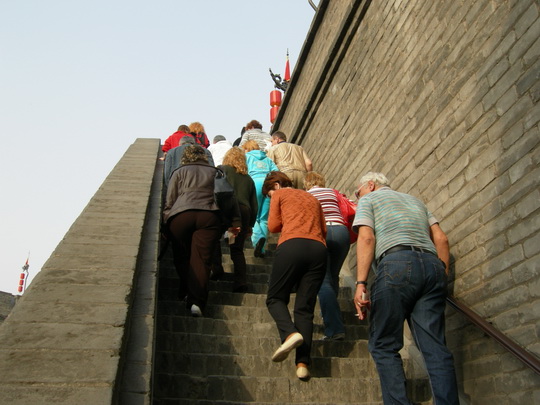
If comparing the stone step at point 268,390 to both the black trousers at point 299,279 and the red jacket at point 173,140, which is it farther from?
the red jacket at point 173,140

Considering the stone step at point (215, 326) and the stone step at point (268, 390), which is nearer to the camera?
the stone step at point (268, 390)

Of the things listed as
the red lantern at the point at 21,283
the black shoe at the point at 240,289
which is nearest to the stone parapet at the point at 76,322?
the black shoe at the point at 240,289

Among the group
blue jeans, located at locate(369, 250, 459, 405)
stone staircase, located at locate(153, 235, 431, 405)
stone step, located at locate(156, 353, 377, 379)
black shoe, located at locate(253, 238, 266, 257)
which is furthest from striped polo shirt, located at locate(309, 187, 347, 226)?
blue jeans, located at locate(369, 250, 459, 405)

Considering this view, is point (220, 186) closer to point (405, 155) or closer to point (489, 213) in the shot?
point (405, 155)

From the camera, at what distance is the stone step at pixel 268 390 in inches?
163

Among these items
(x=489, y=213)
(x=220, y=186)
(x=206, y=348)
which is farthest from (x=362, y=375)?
(x=220, y=186)

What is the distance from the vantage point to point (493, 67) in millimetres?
4734

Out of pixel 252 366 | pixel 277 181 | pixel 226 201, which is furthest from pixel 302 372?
pixel 277 181

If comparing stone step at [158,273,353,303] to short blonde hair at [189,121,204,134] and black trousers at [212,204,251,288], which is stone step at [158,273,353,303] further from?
short blonde hair at [189,121,204,134]

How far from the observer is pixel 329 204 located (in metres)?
5.65

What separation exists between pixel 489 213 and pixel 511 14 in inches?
56.7

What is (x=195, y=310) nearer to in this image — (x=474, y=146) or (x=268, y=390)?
(x=268, y=390)

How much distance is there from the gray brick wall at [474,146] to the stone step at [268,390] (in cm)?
78

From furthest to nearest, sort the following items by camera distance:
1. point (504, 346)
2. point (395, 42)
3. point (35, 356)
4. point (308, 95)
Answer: point (308, 95), point (395, 42), point (504, 346), point (35, 356)
